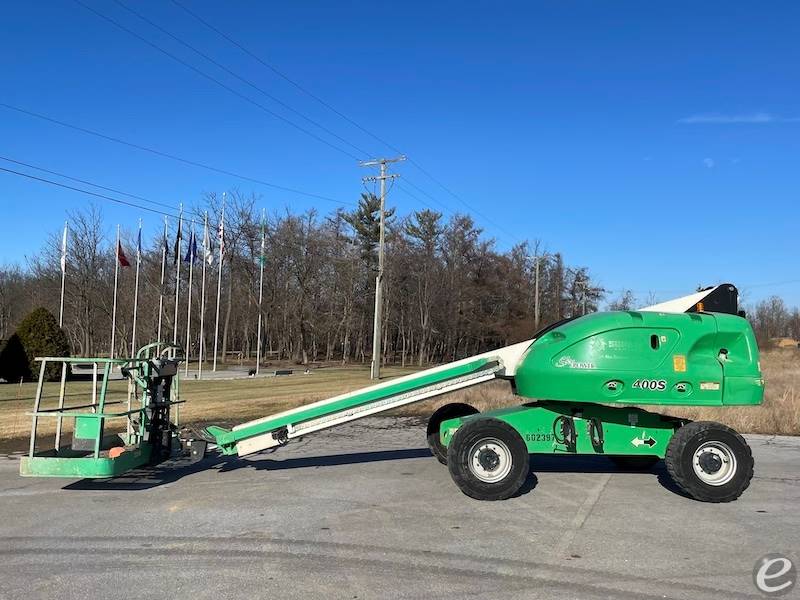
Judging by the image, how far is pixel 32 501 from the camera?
7.29m

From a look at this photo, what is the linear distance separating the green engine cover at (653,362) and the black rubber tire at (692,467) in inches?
14.6

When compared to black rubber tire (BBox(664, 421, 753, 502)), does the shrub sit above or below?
above

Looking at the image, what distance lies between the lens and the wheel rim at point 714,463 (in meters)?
7.04

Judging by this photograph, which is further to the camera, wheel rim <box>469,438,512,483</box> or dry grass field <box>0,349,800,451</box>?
dry grass field <box>0,349,800,451</box>

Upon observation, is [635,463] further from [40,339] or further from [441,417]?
[40,339]

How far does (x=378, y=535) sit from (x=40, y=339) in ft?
96.3

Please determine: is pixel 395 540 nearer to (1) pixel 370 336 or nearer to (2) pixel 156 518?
(2) pixel 156 518

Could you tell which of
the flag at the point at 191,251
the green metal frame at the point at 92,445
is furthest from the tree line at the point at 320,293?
the green metal frame at the point at 92,445

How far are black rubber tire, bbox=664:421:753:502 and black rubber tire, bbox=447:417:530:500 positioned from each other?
5.23 ft

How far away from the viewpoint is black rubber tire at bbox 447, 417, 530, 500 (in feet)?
23.2

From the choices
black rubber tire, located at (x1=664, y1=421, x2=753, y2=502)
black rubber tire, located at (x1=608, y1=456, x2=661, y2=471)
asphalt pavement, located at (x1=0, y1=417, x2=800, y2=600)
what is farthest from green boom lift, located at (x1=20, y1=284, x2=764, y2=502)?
black rubber tire, located at (x1=608, y1=456, x2=661, y2=471)

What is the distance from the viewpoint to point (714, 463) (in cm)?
708

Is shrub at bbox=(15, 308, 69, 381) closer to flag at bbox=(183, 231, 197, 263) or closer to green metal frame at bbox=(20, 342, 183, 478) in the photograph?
flag at bbox=(183, 231, 197, 263)

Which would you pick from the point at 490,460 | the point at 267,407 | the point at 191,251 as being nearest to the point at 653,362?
the point at 490,460
